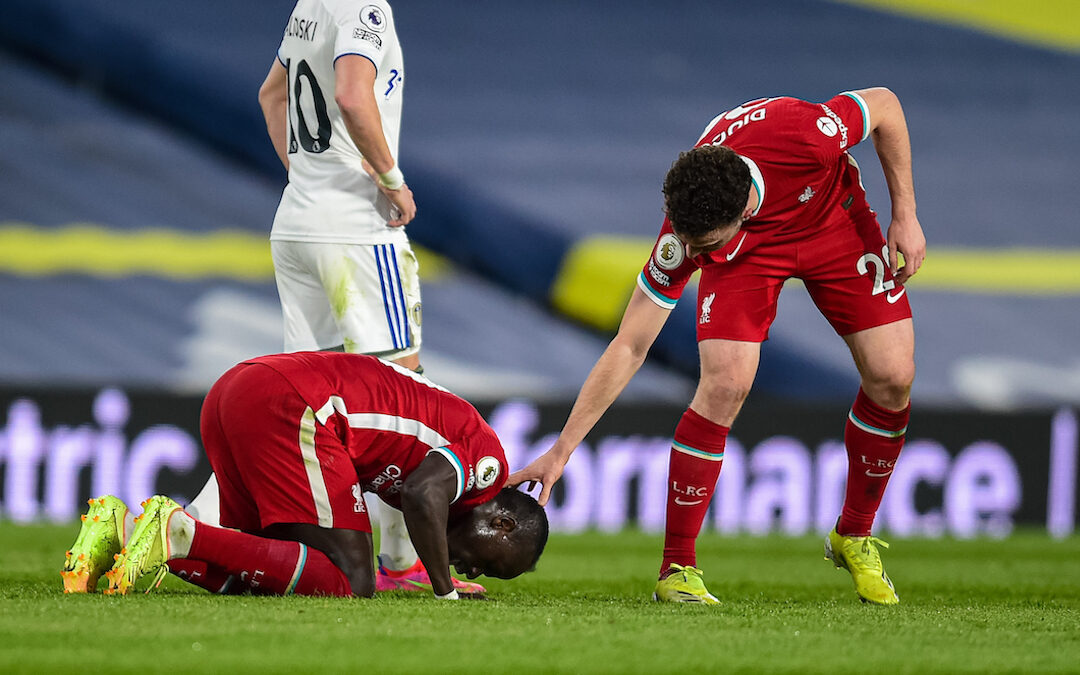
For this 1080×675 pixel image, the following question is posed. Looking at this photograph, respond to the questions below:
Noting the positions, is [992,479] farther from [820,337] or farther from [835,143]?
Answer: [835,143]

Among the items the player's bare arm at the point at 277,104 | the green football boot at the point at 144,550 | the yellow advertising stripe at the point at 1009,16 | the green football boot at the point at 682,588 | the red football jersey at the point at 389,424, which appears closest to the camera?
the green football boot at the point at 144,550

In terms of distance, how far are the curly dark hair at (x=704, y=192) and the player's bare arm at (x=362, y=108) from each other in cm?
101

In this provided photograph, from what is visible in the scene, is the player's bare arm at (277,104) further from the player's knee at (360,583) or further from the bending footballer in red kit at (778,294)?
the player's knee at (360,583)

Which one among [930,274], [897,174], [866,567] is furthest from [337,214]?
[930,274]

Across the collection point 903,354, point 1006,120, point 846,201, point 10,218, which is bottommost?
point 903,354

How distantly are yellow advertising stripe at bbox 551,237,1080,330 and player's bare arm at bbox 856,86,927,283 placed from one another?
6.27 meters

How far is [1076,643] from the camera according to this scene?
301 cm

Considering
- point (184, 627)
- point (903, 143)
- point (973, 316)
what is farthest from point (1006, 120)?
point (184, 627)

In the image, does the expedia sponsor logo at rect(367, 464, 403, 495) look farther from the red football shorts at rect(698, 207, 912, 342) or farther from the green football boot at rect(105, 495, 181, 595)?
the red football shorts at rect(698, 207, 912, 342)

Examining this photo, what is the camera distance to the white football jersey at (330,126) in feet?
13.6

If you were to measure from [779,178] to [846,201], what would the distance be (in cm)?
33

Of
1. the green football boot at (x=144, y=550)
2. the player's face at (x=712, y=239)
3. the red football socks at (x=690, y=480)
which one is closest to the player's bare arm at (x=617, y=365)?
the red football socks at (x=690, y=480)

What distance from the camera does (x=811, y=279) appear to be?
4.03 m

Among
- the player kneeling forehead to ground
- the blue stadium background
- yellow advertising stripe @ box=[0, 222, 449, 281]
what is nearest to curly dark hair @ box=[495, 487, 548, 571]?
the player kneeling forehead to ground
